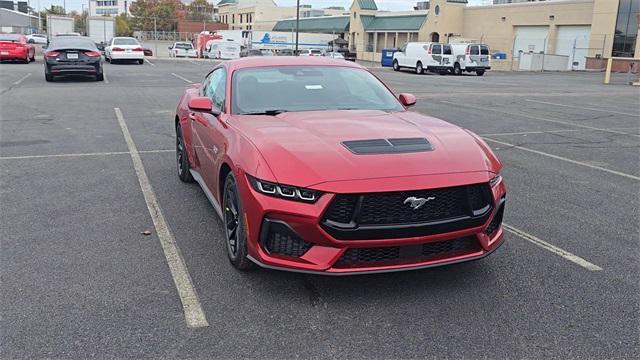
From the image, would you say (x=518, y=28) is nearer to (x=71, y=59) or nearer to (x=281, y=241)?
(x=71, y=59)

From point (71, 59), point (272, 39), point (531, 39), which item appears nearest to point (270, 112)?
point (71, 59)

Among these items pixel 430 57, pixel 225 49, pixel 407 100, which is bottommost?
pixel 407 100

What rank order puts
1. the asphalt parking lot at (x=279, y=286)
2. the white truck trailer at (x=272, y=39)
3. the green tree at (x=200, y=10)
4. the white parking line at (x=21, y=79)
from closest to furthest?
1. the asphalt parking lot at (x=279, y=286)
2. the white parking line at (x=21, y=79)
3. the white truck trailer at (x=272, y=39)
4. the green tree at (x=200, y=10)

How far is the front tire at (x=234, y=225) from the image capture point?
4051 mm

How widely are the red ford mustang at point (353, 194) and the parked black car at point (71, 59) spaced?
55.6ft

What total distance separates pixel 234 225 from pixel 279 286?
0.58m

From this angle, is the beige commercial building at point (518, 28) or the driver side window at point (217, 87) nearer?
the driver side window at point (217, 87)

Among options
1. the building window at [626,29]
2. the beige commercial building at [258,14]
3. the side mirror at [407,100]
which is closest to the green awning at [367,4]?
the beige commercial building at [258,14]

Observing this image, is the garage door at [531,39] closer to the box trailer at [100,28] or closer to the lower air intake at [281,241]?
the box trailer at [100,28]

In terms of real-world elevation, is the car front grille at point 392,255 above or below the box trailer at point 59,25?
below

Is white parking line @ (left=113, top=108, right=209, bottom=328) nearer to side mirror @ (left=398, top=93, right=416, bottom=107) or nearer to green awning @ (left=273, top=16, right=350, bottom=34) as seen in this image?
side mirror @ (left=398, top=93, right=416, bottom=107)

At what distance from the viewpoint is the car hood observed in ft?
12.1

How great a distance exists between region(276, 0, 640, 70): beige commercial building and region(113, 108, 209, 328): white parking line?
4177cm

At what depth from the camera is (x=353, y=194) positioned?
3.58 m
